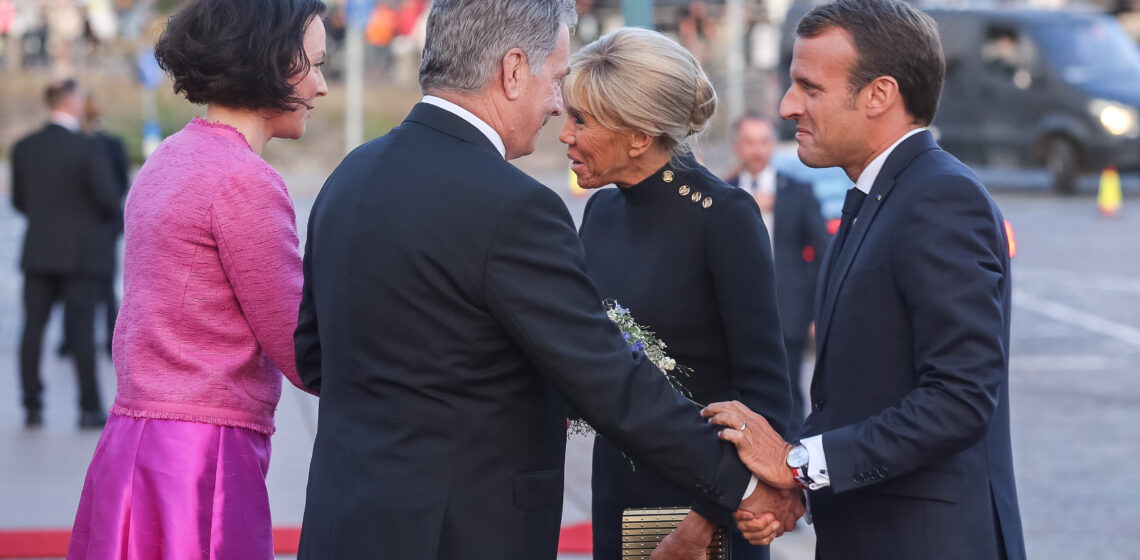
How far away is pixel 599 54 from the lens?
3.13 m

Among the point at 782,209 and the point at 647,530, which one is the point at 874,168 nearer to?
the point at 647,530

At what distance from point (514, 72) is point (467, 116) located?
0.41 ft

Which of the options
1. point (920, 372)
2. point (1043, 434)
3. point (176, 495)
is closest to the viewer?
point (920, 372)

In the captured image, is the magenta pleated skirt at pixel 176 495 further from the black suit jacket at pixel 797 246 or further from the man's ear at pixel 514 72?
the black suit jacket at pixel 797 246

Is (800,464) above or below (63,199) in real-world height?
above

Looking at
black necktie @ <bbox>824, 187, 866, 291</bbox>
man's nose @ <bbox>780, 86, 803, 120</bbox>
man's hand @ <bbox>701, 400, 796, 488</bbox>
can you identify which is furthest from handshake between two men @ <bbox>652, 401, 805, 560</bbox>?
man's nose @ <bbox>780, 86, 803, 120</bbox>

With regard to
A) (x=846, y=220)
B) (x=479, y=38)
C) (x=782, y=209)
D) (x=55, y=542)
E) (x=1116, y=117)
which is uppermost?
(x=479, y=38)

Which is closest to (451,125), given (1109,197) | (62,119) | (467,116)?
(467,116)

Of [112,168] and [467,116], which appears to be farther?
[112,168]

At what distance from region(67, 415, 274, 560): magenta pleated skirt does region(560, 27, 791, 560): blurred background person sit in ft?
2.75

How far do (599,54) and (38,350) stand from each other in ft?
18.6

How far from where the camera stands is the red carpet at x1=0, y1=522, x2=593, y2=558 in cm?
536

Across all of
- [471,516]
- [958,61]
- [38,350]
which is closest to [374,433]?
[471,516]

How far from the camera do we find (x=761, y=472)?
9.00 ft
